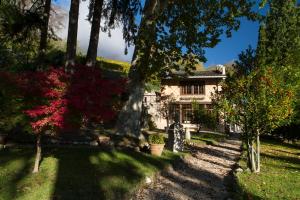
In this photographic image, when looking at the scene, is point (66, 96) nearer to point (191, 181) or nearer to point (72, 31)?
point (191, 181)

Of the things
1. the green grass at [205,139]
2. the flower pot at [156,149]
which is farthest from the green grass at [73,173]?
the green grass at [205,139]

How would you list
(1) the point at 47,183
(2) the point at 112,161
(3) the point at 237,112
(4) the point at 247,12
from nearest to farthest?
(1) the point at 47,183, (2) the point at 112,161, (3) the point at 237,112, (4) the point at 247,12

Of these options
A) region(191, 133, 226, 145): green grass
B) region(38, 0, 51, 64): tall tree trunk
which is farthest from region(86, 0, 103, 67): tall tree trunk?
region(191, 133, 226, 145): green grass

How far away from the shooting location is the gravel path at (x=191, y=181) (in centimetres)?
963

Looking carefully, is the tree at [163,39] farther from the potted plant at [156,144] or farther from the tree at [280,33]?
the tree at [280,33]

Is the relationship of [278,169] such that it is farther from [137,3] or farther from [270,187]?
[137,3]

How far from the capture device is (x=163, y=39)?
16281 mm

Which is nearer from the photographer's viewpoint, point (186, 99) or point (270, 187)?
point (270, 187)

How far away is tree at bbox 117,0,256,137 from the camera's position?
16406 mm

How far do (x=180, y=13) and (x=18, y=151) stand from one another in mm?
11163

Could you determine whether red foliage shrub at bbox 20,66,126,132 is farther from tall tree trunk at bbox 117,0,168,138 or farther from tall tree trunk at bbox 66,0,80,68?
tall tree trunk at bbox 66,0,80,68

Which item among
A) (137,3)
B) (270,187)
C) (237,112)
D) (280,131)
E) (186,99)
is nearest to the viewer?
(270,187)

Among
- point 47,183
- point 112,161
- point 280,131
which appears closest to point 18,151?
point 112,161

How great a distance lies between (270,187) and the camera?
10.3m
